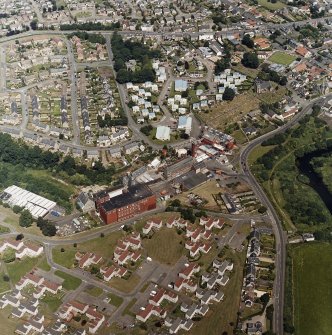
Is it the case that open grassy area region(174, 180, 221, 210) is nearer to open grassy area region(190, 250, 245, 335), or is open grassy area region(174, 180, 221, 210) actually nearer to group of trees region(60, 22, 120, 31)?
open grassy area region(190, 250, 245, 335)

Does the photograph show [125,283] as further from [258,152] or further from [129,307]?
[258,152]

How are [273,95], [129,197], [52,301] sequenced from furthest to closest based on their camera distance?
[273,95] < [129,197] < [52,301]

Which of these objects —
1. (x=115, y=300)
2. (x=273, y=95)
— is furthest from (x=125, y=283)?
(x=273, y=95)

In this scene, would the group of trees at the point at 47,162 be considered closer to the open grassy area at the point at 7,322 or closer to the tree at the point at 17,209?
the tree at the point at 17,209

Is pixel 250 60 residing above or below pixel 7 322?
above

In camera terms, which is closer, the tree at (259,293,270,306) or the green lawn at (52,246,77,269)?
the tree at (259,293,270,306)

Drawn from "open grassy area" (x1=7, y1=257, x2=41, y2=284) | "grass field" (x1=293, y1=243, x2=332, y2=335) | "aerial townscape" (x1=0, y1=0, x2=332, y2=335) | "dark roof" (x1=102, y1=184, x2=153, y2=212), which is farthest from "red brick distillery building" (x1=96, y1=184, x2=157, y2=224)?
"grass field" (x1=293, y1=243, x2=332, y2=335)
